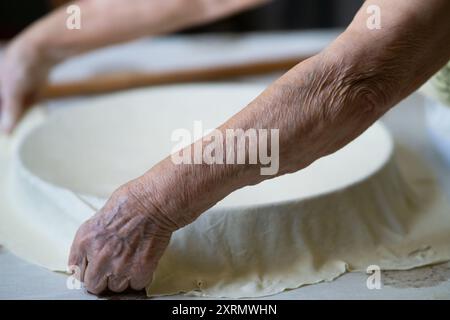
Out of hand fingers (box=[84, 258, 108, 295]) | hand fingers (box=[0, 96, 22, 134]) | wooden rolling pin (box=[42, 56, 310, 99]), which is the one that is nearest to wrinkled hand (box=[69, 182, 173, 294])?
hand fingers (box=[84, 258, 108, 295])

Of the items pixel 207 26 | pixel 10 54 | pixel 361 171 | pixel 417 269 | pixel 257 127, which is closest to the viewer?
pixel 257 127

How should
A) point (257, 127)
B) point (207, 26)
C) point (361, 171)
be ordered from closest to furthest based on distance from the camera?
1. point (257, 127)
2. point (361, 171)
3. point (207, 26)

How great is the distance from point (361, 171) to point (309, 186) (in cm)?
10

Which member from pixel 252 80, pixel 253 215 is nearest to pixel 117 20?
pixel 252 80

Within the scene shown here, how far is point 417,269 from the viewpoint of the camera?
922 mm

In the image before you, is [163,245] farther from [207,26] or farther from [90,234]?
[207,26]

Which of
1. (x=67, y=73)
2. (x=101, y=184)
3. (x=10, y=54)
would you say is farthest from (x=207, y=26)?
(x=101, y=184)

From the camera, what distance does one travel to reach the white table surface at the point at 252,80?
0.87m

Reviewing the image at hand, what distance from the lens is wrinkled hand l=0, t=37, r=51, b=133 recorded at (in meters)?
1.48

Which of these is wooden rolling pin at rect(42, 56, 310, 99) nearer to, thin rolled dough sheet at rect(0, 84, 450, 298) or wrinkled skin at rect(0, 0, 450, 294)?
thin rolled dough sheet at rect(0, 84, 450, 298)

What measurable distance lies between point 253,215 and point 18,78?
0.81 meters

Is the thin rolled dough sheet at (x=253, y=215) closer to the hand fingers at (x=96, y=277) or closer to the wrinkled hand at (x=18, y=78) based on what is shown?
the hand fingers at (x=96, y=277)

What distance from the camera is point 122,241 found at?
82cm
